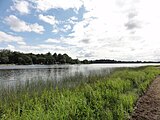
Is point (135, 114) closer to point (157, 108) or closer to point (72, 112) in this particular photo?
point (157, 108)

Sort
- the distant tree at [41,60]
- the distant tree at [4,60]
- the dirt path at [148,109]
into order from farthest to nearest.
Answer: the distant tree at [41,60] < the distant tree at [4,60] < the dirt path at [148,109]

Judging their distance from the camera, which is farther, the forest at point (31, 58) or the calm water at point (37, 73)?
the forest at point (31, 58)

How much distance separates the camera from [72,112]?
20.3 feet

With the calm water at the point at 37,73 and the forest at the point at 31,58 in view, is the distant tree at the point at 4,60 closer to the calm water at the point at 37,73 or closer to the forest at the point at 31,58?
the forest at the point at 31,58

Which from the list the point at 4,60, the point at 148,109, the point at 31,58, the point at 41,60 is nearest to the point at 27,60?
the point at 31,58

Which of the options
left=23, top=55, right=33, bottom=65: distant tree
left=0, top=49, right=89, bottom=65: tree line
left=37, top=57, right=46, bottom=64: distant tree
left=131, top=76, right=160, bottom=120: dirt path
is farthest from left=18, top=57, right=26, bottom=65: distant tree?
left=131, top=76, right=160, bottom=120: dirt path

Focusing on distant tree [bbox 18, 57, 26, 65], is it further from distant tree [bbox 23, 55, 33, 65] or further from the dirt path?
the dirt path

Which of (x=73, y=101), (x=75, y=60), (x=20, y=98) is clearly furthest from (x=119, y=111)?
(x=75, y=60)

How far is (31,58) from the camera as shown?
Answer: 356 ft

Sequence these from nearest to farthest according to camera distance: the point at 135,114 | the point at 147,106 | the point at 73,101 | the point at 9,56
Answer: the point at 135,114 → the point at 73,101 → the point at 147,106 → the point at 9,56

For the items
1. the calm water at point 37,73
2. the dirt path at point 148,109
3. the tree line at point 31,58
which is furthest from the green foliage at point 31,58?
the dirt path at point 148,109

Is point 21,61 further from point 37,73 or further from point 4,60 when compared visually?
point 37,73

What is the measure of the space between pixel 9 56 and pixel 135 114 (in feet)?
342

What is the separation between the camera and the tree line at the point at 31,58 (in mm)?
102812
